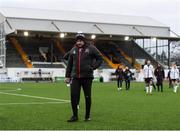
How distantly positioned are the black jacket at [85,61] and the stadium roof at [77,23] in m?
53.9

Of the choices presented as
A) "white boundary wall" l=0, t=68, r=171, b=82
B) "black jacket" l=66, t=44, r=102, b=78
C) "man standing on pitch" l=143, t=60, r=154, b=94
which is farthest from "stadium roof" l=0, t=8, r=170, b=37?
"black jacket" l=66, t=44, r=102, b=78

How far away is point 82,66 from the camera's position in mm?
12289

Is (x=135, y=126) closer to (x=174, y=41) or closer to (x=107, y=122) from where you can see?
(x=107, y=122)

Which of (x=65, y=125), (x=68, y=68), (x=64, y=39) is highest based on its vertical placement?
(x=64, y=39)

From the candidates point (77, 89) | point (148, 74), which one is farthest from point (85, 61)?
point (148, 74)

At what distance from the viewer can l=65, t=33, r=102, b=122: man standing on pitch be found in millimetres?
12289

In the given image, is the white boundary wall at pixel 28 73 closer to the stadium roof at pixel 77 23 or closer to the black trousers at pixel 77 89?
the stadium roof at pixel 77 23

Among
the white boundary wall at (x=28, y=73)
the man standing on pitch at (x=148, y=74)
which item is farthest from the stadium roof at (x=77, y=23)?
the man standing on pitch at (x=148, y=74)

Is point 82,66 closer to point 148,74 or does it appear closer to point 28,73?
point 148,74

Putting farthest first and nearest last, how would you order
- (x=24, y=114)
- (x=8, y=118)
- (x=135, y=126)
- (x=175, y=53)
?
(x=175, y=53)
(x=24, y=114)
(x=8, y=118)
(x=135, y=126)

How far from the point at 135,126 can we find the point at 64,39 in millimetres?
65910

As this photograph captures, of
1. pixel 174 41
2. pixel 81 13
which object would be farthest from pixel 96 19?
→ pixel 174 41

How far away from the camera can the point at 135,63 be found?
2995 inches

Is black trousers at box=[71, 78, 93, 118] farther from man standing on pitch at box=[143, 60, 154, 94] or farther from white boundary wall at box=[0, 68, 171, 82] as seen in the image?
white boundary wall at box=[0, 68, 171, 82]
